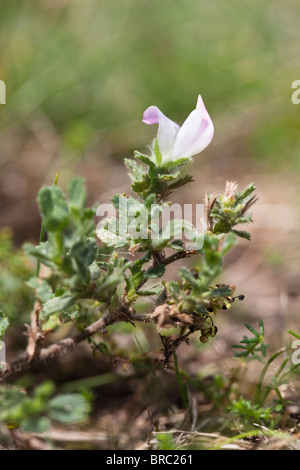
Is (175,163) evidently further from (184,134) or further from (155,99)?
(155,99)

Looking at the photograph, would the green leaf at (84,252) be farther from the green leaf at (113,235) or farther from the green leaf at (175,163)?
the green leaf at (175,163)

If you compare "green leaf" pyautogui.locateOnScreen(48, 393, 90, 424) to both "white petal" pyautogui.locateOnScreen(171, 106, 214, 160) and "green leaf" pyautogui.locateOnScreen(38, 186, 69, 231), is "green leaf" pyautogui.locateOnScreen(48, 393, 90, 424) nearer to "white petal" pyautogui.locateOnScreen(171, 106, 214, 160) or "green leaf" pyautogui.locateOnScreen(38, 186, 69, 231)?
"green leaf" pyautogui.locateOnScreen(38, 186, 69, 231)

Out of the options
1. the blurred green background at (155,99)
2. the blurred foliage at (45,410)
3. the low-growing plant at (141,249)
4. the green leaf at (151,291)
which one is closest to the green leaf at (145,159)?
the low-growing plant at (141,249)

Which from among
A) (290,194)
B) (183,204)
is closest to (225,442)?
(183,204)

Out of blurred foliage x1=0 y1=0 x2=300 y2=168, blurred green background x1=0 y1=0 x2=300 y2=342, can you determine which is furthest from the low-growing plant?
blurred foliage x1=0 y1=0 x2=300 y2=168

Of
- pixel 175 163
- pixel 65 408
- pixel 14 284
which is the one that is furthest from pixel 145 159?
pixel 14 284
